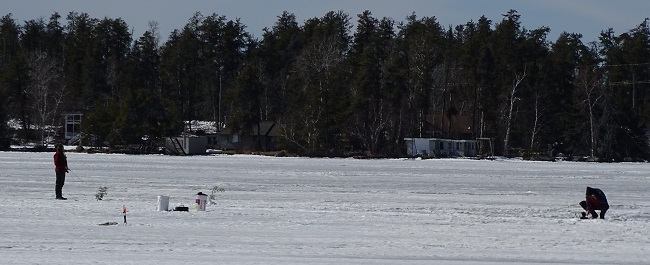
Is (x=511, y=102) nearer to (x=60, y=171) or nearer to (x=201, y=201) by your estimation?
(x=60, y=171)

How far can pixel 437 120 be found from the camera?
86000 mm

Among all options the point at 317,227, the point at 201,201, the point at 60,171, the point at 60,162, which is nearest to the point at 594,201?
the point at 317,227

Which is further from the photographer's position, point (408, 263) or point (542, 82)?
point (542, 82)

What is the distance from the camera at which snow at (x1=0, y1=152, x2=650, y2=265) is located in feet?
45.0

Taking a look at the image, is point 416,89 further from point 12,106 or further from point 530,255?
point 530,255

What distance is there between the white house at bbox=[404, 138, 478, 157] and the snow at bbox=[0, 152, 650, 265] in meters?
44.1

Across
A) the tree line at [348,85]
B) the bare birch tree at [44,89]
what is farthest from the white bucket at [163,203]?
the bare birch tree at [44,89]

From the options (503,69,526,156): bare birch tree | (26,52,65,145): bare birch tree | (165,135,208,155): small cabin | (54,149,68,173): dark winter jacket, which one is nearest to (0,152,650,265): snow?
A: (54,149,68,173): dark winter jacket

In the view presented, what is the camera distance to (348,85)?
78.5m

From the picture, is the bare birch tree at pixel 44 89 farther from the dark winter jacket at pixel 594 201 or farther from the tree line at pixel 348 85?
the dark winter jacket at pixel 594 201

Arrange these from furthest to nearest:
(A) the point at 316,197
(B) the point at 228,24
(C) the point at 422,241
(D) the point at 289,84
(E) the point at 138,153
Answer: (B) the point at 228,24, (D) the point at 289,84, (E) the point at 138,153, (A) the point at 316,197, (C) the point at 422,241

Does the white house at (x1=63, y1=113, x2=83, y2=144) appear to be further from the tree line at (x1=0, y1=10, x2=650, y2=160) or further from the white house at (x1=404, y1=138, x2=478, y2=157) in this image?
the white house at (x1=404, y1=138, x2=478, y2=157)

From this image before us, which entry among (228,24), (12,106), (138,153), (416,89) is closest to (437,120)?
(416,89)

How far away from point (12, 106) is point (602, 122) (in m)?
49.3
